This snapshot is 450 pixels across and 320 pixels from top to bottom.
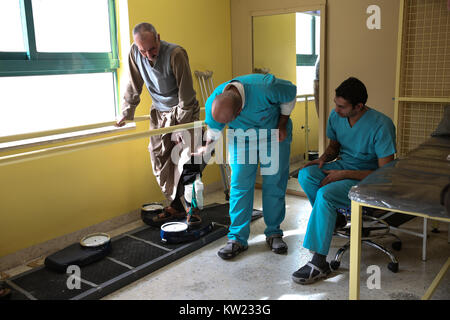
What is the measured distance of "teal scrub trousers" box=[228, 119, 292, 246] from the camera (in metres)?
2.93

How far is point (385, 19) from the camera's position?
3482 mm

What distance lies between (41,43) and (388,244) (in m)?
2.77

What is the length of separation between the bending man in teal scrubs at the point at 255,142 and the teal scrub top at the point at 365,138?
335 millimetres

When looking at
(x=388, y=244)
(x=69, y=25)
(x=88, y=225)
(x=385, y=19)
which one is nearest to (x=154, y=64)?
(x=69, y=25)

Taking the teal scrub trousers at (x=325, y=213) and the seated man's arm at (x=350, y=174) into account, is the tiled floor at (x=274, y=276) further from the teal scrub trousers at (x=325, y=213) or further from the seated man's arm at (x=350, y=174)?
the seated man's arm at (x=350, y=174)

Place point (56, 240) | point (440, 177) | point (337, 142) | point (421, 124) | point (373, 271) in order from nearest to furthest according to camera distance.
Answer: point (440, 177) < point (373, 271) < point (337, 142) < point (56, 240) < point (421, 124)

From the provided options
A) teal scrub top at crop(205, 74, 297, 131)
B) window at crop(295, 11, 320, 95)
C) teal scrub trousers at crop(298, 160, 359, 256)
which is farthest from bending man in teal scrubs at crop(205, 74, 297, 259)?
window at crop(295, 11, 320, 95)

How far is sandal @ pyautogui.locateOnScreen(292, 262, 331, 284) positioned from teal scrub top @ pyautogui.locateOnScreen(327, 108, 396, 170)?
2.19 feet

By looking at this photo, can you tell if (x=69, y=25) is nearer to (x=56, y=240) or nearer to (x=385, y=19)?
(x=56, y=240)

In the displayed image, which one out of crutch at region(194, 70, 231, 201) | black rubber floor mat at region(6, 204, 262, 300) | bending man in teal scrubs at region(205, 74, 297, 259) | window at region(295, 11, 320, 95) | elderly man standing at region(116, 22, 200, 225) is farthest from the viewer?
crutch at region(194, 70, 231, 201)

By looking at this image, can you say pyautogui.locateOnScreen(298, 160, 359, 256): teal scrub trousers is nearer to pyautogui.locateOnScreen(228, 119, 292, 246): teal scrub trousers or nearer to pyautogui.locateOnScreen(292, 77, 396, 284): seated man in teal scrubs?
pyautogui.locateOnScreen(292, 77, 396, 284): seated man in teal scrubs

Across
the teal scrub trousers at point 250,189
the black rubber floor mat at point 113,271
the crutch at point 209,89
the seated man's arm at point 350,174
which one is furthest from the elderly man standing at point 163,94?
the seated man's arm at point 350,174

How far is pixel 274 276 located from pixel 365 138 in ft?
3.26

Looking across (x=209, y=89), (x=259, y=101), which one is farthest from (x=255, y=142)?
(x=209, y=89)
